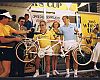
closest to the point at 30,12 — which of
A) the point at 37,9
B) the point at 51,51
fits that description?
the point at 37,9

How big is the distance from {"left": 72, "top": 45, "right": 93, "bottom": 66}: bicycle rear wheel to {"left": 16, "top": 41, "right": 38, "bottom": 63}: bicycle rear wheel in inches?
52.2

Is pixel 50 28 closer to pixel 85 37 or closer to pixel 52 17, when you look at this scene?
pixel 52 17

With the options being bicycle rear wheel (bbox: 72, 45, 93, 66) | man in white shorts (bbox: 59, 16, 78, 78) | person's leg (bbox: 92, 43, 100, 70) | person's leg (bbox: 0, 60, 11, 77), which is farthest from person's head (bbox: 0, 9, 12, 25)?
person's leg (bbox: 92, 43, 100, 70)

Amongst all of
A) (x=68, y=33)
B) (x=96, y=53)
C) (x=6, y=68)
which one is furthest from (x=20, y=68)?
(x=96, y=53)

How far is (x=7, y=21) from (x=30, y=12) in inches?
32.0

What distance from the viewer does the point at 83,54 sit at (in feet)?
30.2

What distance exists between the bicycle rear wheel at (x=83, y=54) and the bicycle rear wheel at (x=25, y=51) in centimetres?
133

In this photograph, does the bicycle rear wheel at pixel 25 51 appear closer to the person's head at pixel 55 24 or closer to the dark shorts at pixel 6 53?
the dark shorts at pixel 6 53

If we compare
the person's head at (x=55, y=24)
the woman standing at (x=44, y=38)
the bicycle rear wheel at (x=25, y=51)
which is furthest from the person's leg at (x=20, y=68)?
the person's head at (x=55, y=24)

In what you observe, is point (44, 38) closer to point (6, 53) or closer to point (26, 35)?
point (26, 35)

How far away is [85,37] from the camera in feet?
30.1

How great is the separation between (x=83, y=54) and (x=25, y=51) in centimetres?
192

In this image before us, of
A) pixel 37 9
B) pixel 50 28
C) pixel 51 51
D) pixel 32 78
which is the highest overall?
pixel 37 9

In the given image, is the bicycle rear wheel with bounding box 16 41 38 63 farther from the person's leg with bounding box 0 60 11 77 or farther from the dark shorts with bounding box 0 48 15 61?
the person's leg with bounding box 0 60 11 77
